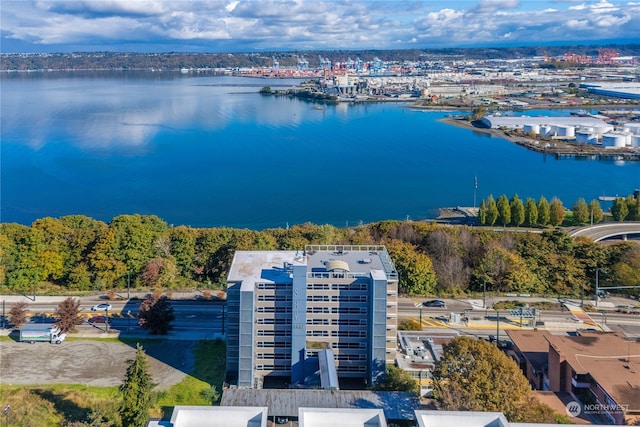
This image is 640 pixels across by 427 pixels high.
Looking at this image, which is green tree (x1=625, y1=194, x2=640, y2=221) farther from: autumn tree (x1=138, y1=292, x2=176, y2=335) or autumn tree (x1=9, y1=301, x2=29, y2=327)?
autumn tree (x1=9, y1=301, x2=29, y2=327)

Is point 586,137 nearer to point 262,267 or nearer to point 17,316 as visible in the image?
point 262,267

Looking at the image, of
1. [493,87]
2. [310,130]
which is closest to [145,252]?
[310,130]

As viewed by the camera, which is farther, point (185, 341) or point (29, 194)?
point (29, 194)

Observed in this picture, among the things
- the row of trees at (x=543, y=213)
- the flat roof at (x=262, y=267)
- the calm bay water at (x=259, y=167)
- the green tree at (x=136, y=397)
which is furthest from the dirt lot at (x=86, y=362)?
the row of trees at (x=543, y=213)

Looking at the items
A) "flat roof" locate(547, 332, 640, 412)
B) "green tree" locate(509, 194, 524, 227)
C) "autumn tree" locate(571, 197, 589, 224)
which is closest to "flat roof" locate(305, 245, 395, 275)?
"flat roof" locate(547, 332, 640, 412)

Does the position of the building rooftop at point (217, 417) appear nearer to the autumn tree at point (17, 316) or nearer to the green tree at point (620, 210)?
the autumn tree at point (17, 316)

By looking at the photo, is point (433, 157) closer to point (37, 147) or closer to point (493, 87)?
point (37, 147)
